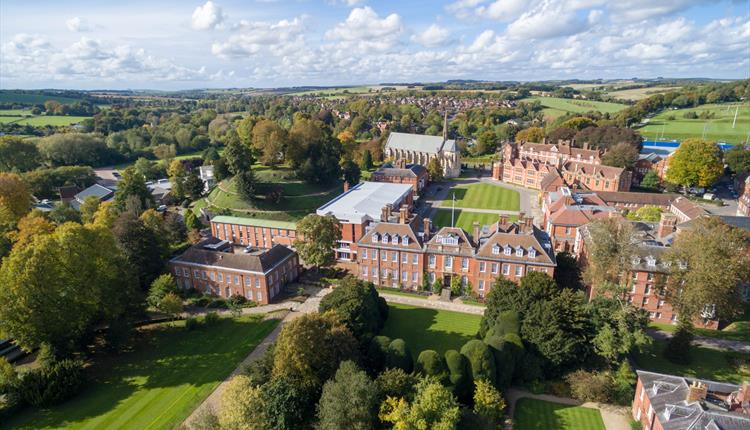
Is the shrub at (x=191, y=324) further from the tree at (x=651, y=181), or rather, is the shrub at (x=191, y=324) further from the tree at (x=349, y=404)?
the tree at (x=651, y=181)

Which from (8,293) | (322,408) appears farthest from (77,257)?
(322,408)

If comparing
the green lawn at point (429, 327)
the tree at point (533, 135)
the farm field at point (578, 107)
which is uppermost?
the farm field at point (578, 107)

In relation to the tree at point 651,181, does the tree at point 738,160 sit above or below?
Result: above

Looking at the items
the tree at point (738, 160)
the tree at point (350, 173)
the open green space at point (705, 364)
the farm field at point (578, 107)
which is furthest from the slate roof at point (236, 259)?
the farm field at point (578, 107)

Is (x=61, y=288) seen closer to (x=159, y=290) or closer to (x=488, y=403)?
(x=159, y=290)

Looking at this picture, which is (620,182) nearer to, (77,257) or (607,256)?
(607,256)

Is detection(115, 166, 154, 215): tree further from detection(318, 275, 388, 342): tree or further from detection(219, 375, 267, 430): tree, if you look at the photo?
detection(219, 375, 267, 430): tree

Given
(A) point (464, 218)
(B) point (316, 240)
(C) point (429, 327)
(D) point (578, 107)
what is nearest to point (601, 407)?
(C) point (429, 327)

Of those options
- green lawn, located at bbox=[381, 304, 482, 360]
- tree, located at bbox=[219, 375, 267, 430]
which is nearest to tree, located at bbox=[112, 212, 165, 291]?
tree, located at bbox=[219, 375, 267, 430]
